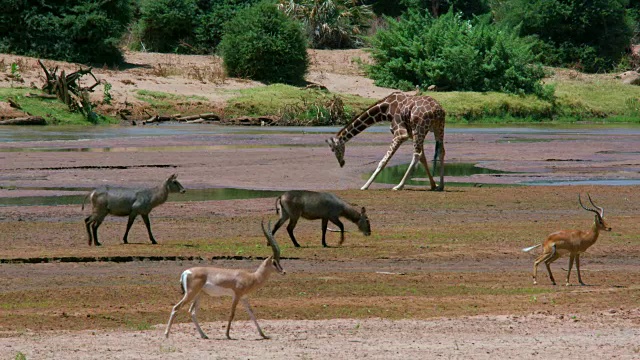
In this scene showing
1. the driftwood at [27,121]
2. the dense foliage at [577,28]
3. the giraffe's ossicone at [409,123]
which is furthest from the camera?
the dense foliage at [577,28]

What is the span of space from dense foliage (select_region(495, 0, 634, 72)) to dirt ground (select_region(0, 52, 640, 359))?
35592mm

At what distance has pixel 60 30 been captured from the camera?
52969 millimetres

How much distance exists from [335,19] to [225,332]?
181 feet

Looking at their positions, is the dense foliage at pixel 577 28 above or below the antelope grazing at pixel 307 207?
below

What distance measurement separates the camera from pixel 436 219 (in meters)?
20.7

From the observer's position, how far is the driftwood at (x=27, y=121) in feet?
140

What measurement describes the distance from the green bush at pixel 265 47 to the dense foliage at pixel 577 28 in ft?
53.1

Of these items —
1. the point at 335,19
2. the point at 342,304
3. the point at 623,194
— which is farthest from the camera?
the point at 335,19

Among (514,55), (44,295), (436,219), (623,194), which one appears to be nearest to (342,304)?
(44,295)

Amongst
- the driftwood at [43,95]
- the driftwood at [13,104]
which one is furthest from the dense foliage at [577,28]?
the driftwood at [13,104]

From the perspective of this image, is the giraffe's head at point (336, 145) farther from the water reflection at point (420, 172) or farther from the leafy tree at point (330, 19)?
the leafy tree at point (330, 19)

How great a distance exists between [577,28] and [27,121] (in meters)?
34.7

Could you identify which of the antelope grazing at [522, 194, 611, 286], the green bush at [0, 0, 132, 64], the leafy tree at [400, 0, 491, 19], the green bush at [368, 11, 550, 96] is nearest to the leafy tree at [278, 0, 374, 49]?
the green bush at [368, 11, 550, 96]

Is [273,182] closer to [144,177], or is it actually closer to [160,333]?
[144,177]
